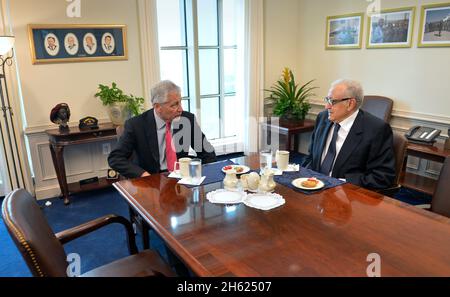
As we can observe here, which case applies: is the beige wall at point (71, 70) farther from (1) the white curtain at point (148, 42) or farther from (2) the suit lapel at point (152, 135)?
(2) the suit lapel at point (152, 135)

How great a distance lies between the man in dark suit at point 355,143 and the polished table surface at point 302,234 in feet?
1.25

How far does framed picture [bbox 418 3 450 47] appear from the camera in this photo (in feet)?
11.2

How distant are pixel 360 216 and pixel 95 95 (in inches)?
123

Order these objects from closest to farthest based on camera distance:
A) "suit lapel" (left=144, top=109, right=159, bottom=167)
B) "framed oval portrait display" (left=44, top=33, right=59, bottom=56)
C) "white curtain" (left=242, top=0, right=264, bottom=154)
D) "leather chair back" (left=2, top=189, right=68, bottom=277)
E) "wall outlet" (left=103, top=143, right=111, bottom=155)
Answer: "leather chair back" (left=2, top=189, right=68, bottom=277)
"suit lapel" (left=144, top=109, right=159, bottom=167)
"framed oval portrait display" (left=44, top=33, right=59, bottom=56)
"wall outlet" (left=103, top=143, right=111, bottom=155)
"white curtain" (left=242, top=0, right=264, bottom=154)

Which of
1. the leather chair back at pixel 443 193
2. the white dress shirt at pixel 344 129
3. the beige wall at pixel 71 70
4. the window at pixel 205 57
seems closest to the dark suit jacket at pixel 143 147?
the white dress shirt at pixel 344 129

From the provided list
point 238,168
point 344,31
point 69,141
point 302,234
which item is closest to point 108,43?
point 69,141

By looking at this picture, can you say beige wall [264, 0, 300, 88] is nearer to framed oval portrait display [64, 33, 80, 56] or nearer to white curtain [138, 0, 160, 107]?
white curtain [138, 0, 160, 107]

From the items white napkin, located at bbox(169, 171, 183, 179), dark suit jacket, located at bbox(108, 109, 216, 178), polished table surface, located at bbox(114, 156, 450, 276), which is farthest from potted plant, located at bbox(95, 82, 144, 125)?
polished table surface, located at bbox(114, 156, 450, 276)

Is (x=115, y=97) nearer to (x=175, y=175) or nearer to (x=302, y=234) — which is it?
(x=175, y=175)

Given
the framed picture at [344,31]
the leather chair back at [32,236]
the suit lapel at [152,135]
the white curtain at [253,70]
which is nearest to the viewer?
the leather chair back at [32,236]

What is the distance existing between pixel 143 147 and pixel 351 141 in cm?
140

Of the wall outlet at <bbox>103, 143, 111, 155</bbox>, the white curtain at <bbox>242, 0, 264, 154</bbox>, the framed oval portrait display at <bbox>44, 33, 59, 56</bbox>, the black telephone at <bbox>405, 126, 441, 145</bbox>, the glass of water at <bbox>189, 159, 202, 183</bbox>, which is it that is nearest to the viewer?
the glass of water at <bbox>189, 159, 202, 183</bbox>

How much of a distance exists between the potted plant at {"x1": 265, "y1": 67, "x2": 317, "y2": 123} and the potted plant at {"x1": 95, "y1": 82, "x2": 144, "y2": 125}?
195 centimetres

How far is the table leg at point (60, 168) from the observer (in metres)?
3.45
